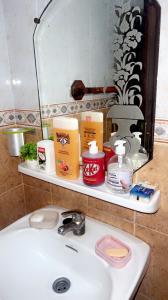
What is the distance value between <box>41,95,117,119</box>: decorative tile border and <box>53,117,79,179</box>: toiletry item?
86 millimetres

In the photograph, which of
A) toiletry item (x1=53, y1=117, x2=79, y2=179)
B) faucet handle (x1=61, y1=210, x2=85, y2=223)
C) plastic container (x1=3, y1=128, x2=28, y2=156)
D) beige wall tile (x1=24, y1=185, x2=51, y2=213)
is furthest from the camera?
beige wall tile (x1=24, y1=185, x2=51, y2=213)

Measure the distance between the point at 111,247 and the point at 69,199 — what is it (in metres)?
0.29

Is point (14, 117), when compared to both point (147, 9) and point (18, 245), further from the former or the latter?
point (147, 9)

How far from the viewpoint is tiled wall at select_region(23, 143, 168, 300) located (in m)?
0.70

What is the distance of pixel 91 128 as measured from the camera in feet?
2.52

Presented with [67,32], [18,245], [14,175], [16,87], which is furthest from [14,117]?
[18,245]

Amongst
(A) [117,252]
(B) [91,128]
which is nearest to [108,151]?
(B) [91,128]

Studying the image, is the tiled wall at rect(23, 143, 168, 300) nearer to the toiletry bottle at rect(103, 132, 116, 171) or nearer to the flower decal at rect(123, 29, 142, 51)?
the toiletry bottle at rect(103, 132, 116, 171)

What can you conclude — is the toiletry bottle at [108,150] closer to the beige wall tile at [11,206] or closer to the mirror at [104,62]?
the mirror at [104,62]

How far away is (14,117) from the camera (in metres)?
1.01

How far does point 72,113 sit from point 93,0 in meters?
0.38

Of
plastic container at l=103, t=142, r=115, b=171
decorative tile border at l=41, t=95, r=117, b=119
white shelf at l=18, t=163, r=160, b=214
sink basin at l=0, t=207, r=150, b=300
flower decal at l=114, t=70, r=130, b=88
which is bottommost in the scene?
sink basin at l=0, t=207, r=150, b=300

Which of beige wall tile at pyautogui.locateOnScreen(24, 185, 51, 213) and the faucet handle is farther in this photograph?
beige wall tile at pyautogui.locateOnScreen(24, 185, 51, 213)

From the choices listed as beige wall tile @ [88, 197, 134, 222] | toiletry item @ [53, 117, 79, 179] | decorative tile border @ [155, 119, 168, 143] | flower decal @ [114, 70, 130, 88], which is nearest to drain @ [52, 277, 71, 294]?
beige wall tile @ [88, 197, 134, 222]
